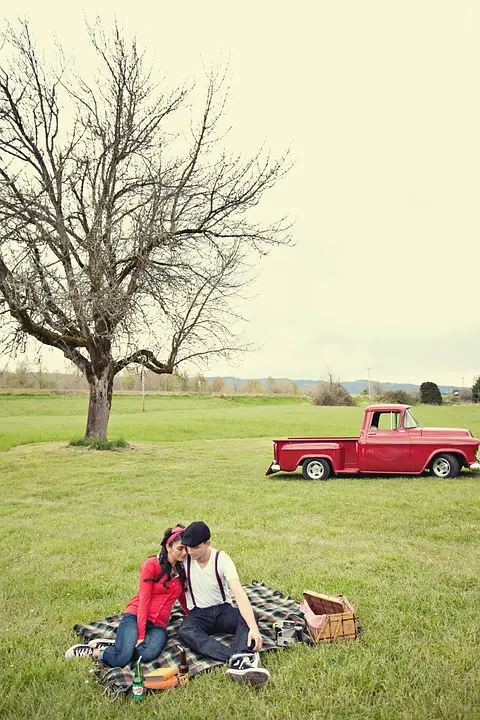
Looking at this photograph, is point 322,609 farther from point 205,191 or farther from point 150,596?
point 205,191

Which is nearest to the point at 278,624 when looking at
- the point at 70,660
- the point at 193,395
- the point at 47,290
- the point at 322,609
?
the point at 322,609

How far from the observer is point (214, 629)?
17.3 ft

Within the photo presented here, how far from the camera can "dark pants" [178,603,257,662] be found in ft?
16.0

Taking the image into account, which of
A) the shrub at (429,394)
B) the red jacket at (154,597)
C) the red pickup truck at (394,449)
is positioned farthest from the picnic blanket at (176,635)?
the shrub at (429,394)

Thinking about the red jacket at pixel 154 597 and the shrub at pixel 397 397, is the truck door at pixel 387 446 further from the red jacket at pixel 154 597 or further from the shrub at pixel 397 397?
the shrub at pixel 397 397

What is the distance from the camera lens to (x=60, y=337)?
67.2ft

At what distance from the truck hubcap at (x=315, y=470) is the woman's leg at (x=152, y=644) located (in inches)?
401

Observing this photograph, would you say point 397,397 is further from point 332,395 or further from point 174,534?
point 174,534

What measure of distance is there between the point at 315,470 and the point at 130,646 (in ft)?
35.0

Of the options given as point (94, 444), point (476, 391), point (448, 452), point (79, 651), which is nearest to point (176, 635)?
point (79, 651)

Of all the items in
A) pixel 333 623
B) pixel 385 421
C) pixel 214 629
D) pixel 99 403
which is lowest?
pixel 214 629

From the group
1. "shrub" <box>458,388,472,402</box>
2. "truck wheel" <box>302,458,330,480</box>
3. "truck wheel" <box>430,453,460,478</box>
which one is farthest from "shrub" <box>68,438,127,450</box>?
"shrub" <box>458,388,472,402</box>

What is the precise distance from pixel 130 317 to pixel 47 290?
8.85 feet

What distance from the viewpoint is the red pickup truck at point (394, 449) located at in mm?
14258
